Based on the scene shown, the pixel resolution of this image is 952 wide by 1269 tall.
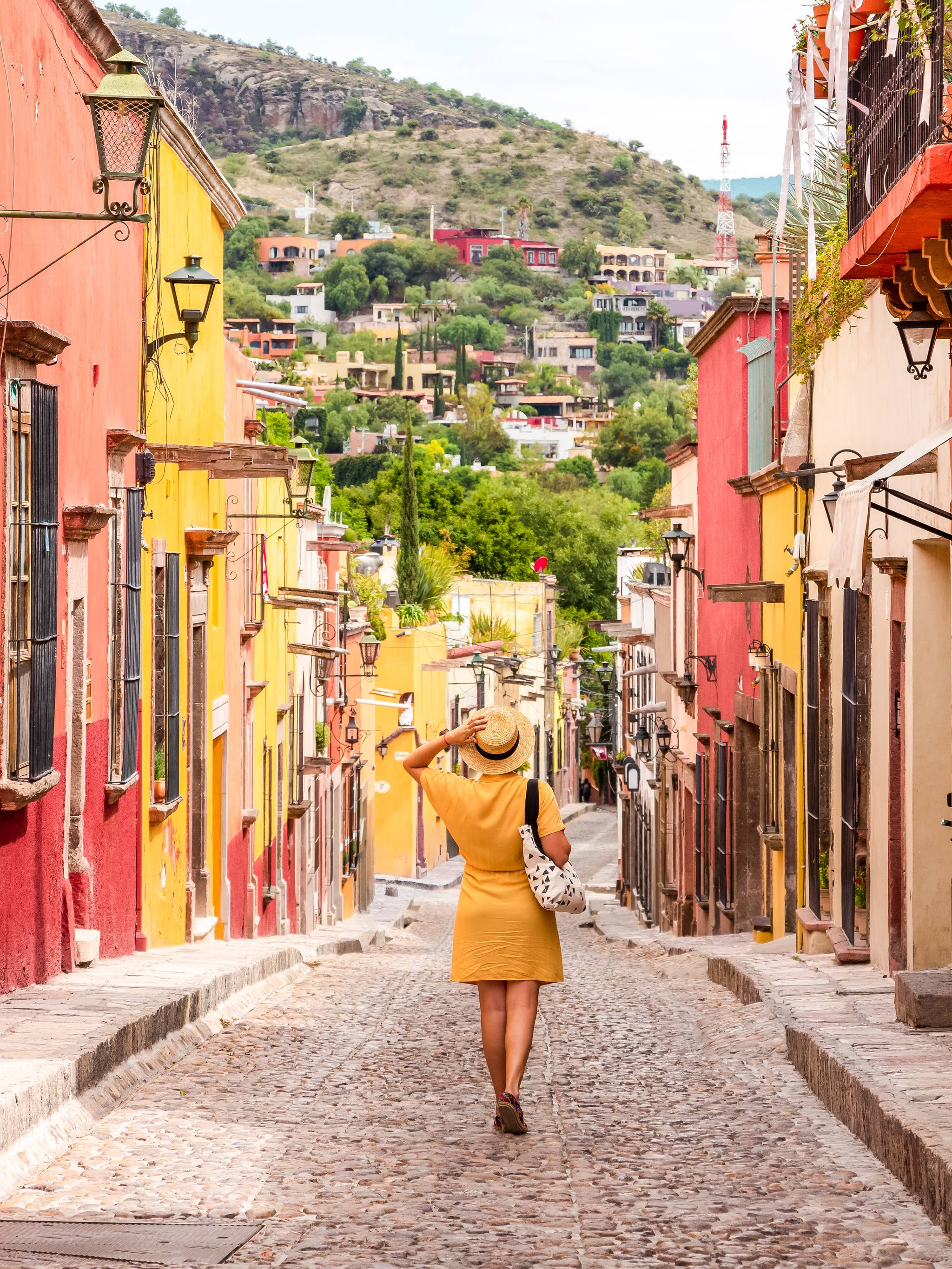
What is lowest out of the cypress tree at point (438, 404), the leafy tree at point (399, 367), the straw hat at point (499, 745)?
the straw hat at point (499, 745)

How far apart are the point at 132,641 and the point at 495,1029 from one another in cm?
579

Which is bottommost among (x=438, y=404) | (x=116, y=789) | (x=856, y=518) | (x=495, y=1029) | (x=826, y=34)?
(x=495, y=1029)

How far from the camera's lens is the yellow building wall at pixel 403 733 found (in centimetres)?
4041

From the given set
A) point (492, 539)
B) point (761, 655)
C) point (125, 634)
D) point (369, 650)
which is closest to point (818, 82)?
point (125, 634)

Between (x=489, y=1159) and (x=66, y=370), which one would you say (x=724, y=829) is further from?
(x=489, y=1159)

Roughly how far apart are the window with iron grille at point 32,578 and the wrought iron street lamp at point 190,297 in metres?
4.04

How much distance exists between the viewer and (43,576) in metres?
8.89

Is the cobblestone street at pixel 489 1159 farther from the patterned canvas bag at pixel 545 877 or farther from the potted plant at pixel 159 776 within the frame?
the potted plant at pixel 159 776

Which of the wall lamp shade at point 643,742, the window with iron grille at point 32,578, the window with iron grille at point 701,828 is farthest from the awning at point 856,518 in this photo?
the wall lamp shade at point 643,742

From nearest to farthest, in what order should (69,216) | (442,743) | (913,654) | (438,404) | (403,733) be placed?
1. (442,743)
2. (69,216)
3. (913,654)
4. (403,733)
5. (438,404)

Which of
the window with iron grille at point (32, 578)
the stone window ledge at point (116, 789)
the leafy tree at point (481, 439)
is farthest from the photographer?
the leafy tree at point (481, 439)

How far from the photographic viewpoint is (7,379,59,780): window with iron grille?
8.45 metres

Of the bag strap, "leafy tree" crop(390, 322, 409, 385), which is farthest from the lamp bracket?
"leafy tree" crop(390, 322, 409, 385)

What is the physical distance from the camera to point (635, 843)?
33438 mm
